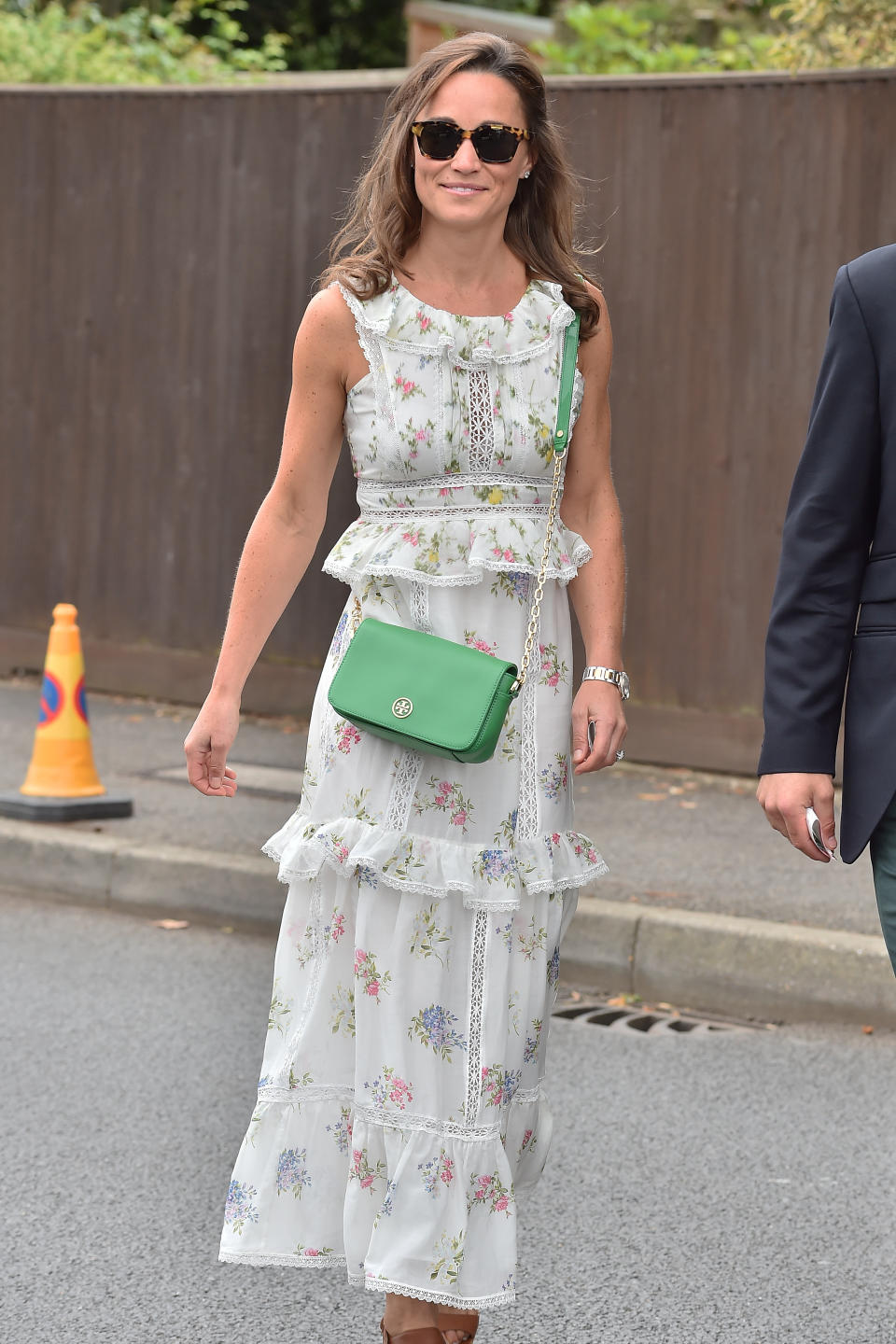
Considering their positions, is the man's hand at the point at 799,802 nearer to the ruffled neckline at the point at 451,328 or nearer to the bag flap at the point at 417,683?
the bag flap at the point at 417,683

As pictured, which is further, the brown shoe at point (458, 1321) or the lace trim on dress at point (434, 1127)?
the brown shoe at point (458, 1321)

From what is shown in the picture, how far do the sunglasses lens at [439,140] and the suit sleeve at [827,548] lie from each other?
70cm

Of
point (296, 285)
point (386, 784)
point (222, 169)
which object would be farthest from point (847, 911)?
point (222, 169)

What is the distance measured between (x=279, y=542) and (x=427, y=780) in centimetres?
47

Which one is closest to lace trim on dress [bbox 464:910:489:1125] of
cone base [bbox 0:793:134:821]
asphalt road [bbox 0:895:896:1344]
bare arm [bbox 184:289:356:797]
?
bare arm [bbox 184:289:356:797]

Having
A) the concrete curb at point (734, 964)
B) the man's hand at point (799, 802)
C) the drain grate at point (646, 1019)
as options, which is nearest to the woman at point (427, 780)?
the man's hand at point (799, 802)

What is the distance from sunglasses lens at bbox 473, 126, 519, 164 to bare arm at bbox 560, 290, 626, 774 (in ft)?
1.00

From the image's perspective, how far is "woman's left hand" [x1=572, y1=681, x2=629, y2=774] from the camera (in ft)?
9.78

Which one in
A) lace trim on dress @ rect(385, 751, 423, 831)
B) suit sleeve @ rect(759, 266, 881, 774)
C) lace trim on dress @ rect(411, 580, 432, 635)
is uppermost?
suit sleeve @ rect(759, 266, 881, 774)

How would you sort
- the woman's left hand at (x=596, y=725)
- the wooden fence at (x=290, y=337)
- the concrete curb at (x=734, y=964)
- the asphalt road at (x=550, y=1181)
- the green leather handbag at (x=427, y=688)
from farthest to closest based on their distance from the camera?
the wooden fence at (x=290, y=337), the concrete curb at (x=734, y=964), the asphalt road at (x=550, y=1181), the woman's left hand at (x=596, y=725), the green leather handbag at (x=427, y=688)

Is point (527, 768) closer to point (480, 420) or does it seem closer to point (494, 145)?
point (480, 420)

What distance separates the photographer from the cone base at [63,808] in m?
7.20

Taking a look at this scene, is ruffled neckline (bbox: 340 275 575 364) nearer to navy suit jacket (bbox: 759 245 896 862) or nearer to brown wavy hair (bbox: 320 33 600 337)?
brown wavy hair (bbox: 320 33 600 337)

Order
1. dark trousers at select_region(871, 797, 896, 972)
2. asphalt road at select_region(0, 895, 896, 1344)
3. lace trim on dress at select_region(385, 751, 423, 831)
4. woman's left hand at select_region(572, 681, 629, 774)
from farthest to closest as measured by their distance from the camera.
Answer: asphalt road at select_region(0, 895, 896, 1344) → woman's left hand at select_region(572, 681, 629, 774) → lace trim on dress at select_region(385, 751, 423, 831) → dark trousers at select_region(871, 797, 896, 972)
